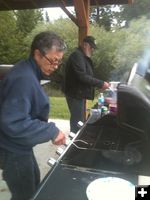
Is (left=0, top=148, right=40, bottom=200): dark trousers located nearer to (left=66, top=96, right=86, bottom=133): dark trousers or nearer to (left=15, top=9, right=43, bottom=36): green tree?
(left=66, top=96, right=86, bottom=133): dark trousers

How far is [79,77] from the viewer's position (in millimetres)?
4152

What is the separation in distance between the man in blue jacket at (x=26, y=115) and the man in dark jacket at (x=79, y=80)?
7.15 ft

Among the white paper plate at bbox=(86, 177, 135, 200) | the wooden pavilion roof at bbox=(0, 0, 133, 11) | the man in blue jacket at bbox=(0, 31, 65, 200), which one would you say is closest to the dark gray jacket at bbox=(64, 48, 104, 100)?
the man in blue jacket at bbox=(0, 31, 65, 200)

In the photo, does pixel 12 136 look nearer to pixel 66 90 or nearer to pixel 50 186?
pixel 50 186

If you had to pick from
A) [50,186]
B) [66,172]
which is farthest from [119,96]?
[50,186]

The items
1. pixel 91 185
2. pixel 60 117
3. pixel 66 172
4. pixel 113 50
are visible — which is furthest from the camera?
pixel 113 50

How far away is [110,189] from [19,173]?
734 mm

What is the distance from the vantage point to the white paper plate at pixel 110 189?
1.35 metres

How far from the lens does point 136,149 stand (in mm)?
1875

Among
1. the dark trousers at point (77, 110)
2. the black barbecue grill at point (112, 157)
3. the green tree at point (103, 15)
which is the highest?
the green tree at point (103, 15)

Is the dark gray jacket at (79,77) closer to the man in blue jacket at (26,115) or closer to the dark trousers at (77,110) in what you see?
the dark trousers at (77,110)

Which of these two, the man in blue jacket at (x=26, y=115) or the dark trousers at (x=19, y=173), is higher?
the man in blue jacket at (x=26, y=115)

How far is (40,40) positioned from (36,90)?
0.27 m

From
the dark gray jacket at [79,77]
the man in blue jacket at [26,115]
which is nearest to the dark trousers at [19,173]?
the man in blue jacket at [26,115]
